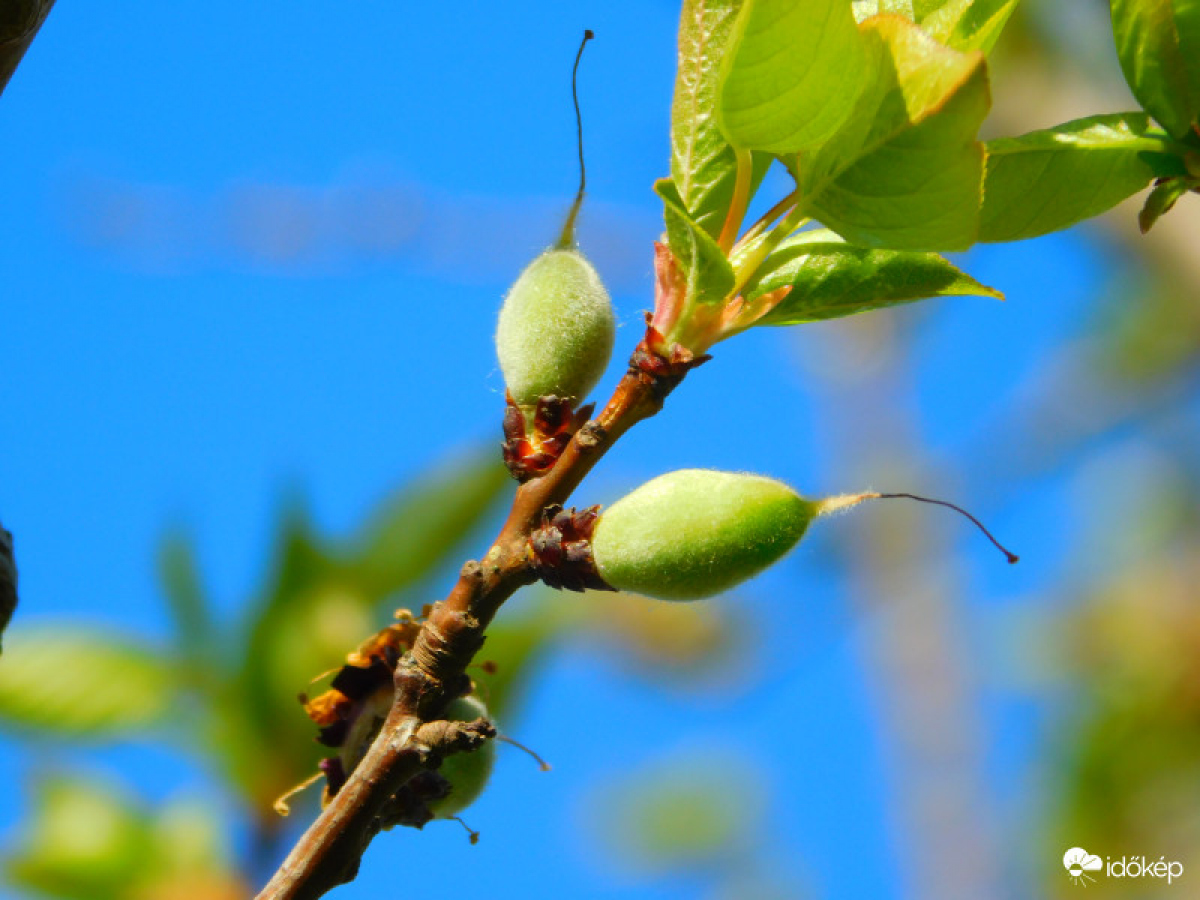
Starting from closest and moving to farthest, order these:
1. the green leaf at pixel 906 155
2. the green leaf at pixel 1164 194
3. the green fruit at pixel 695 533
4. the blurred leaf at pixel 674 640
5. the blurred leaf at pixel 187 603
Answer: the green leaf at pixel 906 155 < the green fruit at pixel 695 533 < the green leaf at pixel 1164 194 < the blurred leaf at pixel 187 603 < the blurred leaf at pixel 674 640

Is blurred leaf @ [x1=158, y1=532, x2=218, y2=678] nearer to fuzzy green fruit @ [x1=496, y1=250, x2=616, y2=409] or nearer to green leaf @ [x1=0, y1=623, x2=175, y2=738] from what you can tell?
green leaf @ [x1=0, y1=623, x2=175, y2=738]

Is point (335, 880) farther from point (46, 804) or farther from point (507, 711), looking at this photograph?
point (46, 804)

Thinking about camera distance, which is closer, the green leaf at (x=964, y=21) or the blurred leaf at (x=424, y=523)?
the green leaf at (x=964, y=21)

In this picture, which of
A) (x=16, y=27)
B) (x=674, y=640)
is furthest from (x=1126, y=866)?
(x=16, y=27)

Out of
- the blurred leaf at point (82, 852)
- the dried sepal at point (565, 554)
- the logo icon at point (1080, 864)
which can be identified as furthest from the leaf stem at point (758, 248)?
the logo icon at point (1080, 864)

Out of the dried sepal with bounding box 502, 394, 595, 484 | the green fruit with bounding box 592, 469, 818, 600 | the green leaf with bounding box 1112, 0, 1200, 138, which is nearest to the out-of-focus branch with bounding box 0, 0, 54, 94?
the dried sepal with bounding box 502, 394, 595, 484

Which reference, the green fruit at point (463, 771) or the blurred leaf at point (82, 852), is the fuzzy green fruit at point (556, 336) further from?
the blurred leaf at point (82, 852)

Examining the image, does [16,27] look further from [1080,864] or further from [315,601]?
[1080,864]

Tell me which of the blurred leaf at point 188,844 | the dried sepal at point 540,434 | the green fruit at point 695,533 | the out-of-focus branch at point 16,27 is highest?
the out-of-focus branch at point 16,27
